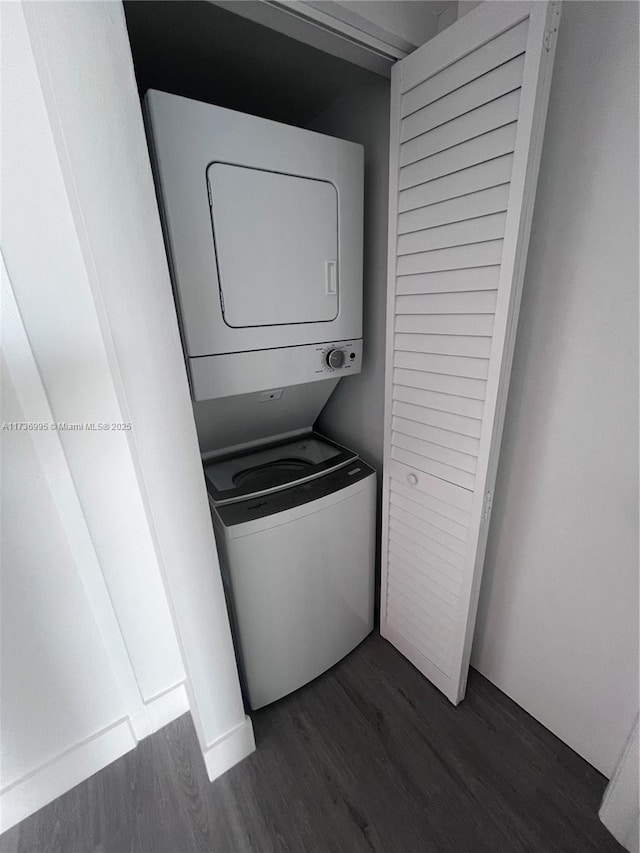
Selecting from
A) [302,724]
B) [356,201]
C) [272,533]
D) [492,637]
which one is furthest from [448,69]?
[302,724]

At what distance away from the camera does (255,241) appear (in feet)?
3.77

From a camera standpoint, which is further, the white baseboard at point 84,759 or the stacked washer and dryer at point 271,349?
the white baseboard at point 84,759

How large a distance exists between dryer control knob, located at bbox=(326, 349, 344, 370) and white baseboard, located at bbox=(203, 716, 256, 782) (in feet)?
4.51

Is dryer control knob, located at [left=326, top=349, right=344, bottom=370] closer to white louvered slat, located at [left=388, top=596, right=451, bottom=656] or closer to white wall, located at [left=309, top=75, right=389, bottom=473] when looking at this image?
white wall, located at [left=309, top=75, right=389, bottom=473]

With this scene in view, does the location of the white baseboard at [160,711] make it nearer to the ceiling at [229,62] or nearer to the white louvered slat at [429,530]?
the white louvered slat at [429,530]

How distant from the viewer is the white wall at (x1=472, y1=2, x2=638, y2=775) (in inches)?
36.8

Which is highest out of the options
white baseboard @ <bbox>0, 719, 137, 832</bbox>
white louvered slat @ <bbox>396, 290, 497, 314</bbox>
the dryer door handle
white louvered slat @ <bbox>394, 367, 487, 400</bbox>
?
the dryer door handle

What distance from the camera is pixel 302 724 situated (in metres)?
1.50

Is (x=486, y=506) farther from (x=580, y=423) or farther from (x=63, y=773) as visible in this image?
(x=63, y=773)

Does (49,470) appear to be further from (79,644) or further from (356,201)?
(356,201)

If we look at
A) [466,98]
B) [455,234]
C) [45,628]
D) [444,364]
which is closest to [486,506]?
[444,364]

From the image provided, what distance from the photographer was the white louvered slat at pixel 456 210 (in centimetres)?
98

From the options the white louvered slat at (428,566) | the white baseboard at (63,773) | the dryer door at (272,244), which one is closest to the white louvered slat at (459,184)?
the dryer door at (272,244)

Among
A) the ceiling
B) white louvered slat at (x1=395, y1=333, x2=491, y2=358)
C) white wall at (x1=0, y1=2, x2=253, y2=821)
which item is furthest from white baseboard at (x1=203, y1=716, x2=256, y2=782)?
the ceiling
